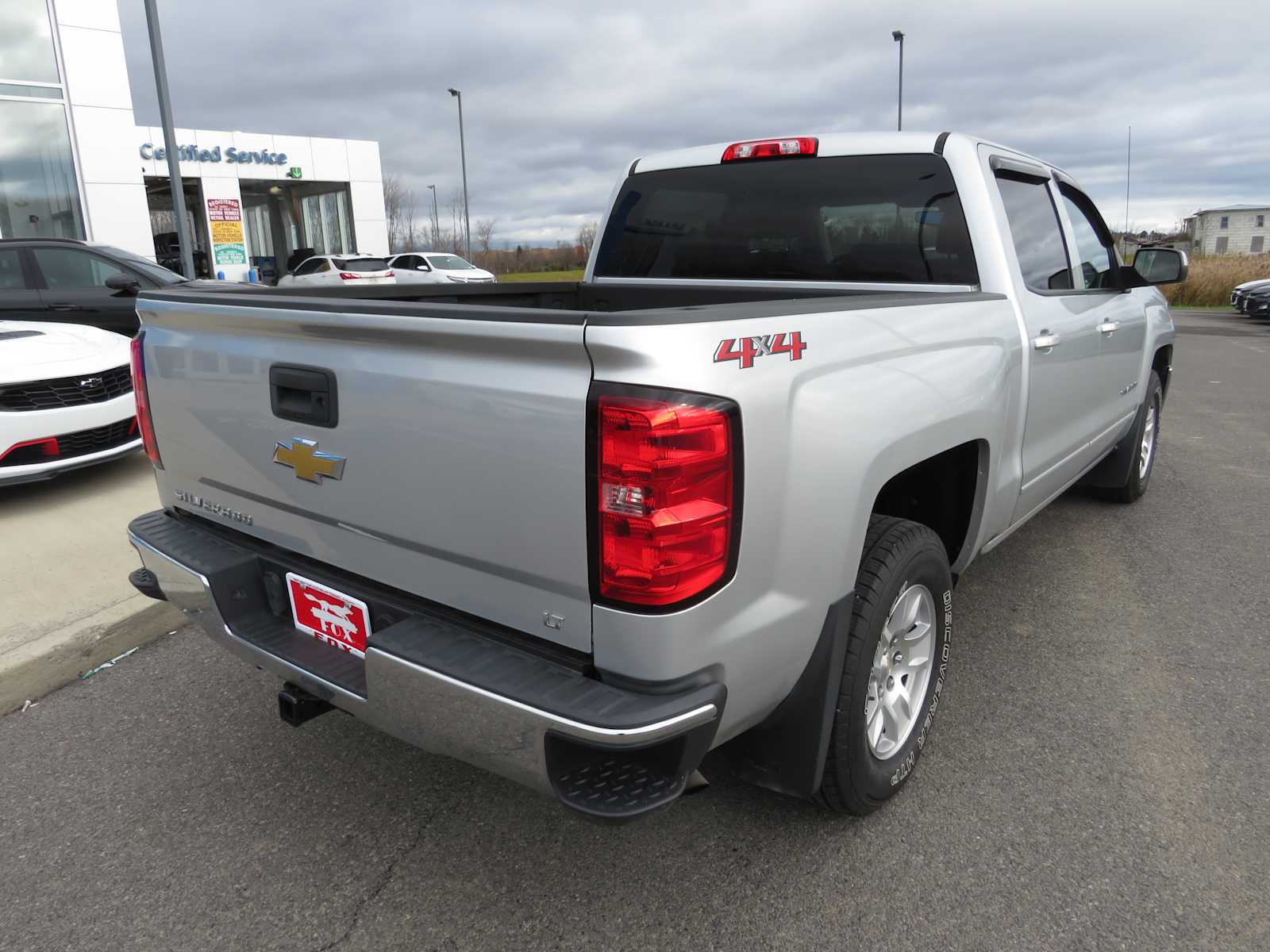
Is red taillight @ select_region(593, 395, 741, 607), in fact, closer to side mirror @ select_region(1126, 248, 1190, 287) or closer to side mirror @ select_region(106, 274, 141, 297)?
side mirror @ select_region(1126, 248, 1190, 287)

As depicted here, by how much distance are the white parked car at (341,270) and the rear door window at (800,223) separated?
19986 millimetres

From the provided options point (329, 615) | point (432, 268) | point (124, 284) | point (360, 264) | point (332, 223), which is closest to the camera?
point (329, 615)

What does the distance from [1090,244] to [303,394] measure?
378 centimetres

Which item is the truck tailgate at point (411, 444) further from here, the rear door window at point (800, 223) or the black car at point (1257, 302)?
the black car at point (1257, 302)

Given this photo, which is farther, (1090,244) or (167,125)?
(167,125)

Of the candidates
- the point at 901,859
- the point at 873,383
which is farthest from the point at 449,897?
the point at 873,383

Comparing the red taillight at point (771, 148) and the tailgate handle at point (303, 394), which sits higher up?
the red taillight at point (771, 148)

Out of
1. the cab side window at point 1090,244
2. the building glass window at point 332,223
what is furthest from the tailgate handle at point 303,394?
the building glass window at point 332,223

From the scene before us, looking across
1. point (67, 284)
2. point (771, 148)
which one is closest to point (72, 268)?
point (67, 284)

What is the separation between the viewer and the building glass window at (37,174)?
17672mm

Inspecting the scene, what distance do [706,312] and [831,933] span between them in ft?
4.83

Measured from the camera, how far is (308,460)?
2174 mm

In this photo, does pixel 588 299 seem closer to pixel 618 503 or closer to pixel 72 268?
pixel 618 503

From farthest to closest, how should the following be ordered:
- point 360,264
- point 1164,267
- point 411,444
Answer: point 360,264
point 1164,267
point 411,444
